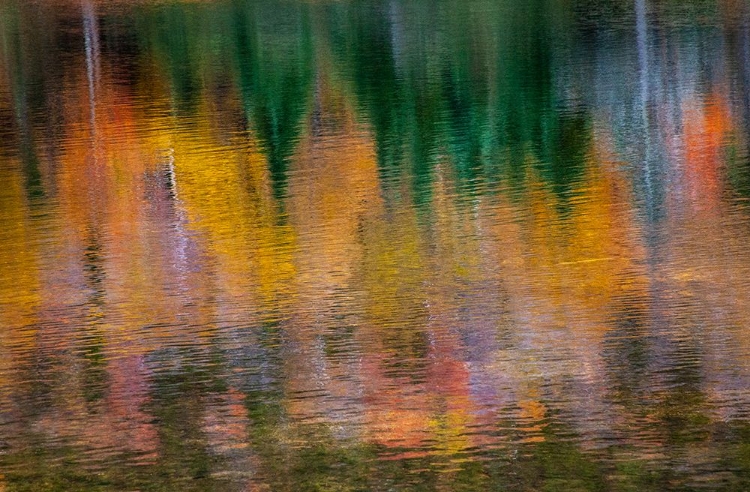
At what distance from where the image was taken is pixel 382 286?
10.3m

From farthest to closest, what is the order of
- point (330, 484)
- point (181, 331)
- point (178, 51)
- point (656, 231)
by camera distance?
point (178, 51) → point (656, 231) → point (181, 331) → point (330, 484)

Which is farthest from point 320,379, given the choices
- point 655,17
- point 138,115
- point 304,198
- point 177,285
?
point 655,17

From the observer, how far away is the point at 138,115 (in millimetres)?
20391

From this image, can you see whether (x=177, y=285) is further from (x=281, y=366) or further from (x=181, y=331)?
(x=281, y=366)

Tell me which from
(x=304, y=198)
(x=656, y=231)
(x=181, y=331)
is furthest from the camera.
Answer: (x=304, y=198)

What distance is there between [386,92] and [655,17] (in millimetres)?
15453

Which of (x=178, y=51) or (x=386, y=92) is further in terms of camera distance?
(x=178, y=51)

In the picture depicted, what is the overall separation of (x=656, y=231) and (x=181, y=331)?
4104 millimetres

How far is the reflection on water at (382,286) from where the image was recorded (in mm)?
7121

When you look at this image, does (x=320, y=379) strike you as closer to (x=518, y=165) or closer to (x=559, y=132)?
(x=518, y=165)

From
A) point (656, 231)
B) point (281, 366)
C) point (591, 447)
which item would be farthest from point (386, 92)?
point (591, 447)

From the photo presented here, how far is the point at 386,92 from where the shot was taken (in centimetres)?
2212

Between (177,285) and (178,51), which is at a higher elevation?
(178,51)

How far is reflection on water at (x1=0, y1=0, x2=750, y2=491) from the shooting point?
7.12 meters
